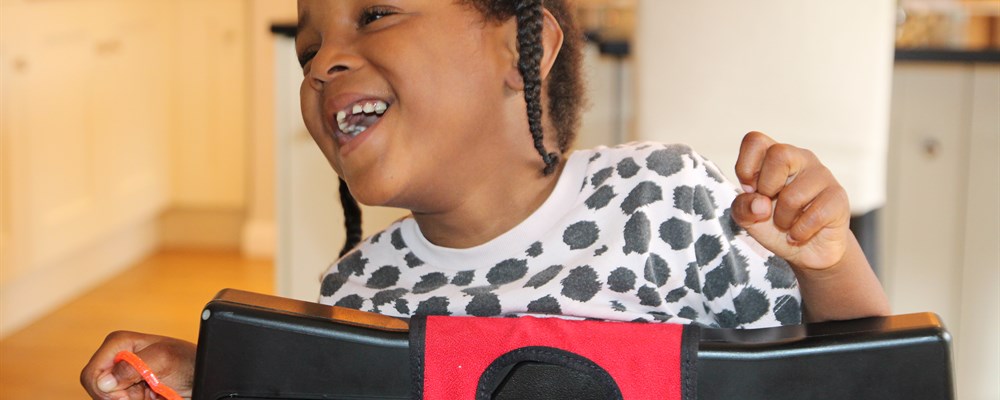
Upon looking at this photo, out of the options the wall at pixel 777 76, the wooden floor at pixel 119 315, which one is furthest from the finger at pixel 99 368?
the wooden floor at pixel 119 315

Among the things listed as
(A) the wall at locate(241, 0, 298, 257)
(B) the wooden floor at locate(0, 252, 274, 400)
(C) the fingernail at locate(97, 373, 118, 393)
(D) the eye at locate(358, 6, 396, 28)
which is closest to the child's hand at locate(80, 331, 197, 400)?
(C) the fingernail at locate(97, 373, 118, 393)

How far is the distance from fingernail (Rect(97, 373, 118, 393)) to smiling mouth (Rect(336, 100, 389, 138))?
24cm

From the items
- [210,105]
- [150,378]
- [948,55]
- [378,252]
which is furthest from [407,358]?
[210,105]

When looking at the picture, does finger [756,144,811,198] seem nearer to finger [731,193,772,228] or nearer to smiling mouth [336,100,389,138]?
finger [731,193,772,228]

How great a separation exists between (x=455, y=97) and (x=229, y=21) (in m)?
2.97

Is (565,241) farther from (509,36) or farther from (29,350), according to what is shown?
(29,350)

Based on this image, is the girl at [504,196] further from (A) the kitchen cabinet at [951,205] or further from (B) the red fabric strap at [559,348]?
(A) the kitchen cabinet at [951,205]

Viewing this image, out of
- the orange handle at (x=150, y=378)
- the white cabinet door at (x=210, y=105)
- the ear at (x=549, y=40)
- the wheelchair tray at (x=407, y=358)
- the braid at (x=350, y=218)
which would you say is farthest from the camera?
the white cabinet door at (x=210, y=105)

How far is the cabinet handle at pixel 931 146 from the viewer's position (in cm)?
243

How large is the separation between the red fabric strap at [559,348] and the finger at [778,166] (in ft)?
0.50

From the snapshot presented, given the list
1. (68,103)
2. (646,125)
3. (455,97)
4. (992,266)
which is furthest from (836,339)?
(68,103)

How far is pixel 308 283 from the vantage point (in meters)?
2.29

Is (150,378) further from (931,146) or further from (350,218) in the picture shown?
(931,146)

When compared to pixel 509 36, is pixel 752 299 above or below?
below
